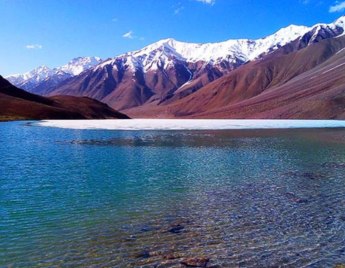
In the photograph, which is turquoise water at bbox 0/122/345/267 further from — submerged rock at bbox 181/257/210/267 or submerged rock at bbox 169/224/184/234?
submerged rock at bbox 181/257/210/267

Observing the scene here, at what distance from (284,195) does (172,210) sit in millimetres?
8551


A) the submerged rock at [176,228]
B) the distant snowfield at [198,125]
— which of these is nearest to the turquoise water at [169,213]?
the submerged rock at [176,228]

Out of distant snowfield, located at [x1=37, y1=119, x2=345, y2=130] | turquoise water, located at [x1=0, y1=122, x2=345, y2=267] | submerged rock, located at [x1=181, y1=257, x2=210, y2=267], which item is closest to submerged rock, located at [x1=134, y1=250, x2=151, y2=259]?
turquoise water, located at [x1=0, y1=122, x2=345, y2=267]

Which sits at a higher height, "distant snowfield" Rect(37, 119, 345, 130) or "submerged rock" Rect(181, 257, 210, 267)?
"distant snowfield" Rect(37, 119, 345, 130)

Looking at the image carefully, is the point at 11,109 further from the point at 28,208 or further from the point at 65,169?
the point at 28,208

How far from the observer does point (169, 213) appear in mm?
21438

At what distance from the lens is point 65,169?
117 feet

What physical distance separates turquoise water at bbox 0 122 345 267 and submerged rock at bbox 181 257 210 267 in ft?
0.84

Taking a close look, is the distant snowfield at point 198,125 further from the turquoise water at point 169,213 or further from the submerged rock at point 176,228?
the submerged rock at point 176,228

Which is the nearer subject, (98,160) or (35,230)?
(35,230)

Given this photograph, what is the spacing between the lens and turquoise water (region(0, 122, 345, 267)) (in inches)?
606

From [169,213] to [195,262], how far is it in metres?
6.93

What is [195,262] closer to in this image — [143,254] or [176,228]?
[143,254]

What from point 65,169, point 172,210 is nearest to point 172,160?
point 65,169
